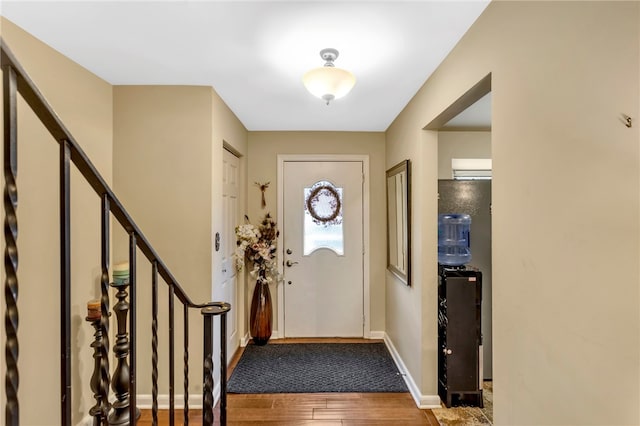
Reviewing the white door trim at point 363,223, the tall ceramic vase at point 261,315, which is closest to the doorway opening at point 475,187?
the white door trim at point 363,223

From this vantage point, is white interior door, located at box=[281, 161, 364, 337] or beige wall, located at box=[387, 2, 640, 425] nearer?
beige wall, located at box=[387, 2, 640, 425]

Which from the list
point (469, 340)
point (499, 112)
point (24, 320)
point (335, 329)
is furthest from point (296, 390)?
point (499, 112)

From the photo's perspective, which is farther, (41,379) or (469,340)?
(469,340)

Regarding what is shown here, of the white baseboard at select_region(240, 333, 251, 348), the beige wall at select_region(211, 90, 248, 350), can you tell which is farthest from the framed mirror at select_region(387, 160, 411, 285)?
the white baseboard at select_region(240, 333, 251, 348)

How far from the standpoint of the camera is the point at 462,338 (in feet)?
8.30

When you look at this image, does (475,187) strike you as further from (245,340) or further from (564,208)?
(245,340)

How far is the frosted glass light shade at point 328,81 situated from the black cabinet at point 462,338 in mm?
1589

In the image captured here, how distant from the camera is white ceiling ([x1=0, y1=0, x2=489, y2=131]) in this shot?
1537mm

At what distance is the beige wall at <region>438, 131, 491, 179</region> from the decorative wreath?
46.3 inches

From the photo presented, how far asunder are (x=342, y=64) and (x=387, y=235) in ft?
6.99

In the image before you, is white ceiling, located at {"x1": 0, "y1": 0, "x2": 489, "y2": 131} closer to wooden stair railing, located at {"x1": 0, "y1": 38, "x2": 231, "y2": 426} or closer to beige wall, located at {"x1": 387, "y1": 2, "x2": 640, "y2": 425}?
beige wall, located at {"x1": 387, "y1": 2, "x2": 640, "y2": 425}

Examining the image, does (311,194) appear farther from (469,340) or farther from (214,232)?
(469,340)

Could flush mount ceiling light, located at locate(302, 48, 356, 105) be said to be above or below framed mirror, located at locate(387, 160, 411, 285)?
above

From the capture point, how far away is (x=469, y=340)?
2.53m
